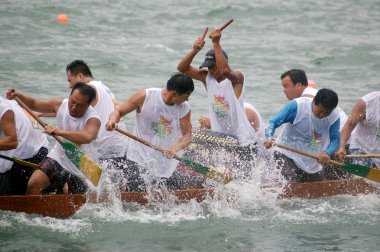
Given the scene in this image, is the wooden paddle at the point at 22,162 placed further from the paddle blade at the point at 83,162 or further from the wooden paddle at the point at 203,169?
the wooden paddle at the point at 203,169

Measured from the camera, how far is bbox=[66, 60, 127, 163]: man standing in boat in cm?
909

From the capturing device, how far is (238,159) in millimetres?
9750

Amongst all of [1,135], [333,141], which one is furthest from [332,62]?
[1,135]

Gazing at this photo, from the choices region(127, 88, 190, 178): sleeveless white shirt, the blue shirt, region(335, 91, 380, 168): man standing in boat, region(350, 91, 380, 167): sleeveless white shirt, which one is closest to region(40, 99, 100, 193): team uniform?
region(127, 88, 190, 178): sleeveless white shirt

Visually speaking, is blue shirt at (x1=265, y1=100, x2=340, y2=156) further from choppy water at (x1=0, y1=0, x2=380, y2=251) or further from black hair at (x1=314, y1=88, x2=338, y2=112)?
choppy water at (x1=0, y1=0, x2=380, y2=251)

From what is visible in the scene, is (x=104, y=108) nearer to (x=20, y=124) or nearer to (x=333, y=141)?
(x=20, y=124)

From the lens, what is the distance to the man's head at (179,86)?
8.61m

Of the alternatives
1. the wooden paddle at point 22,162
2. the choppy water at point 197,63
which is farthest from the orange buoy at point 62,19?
the wooden paddle at point 22,162

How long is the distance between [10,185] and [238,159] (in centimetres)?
274

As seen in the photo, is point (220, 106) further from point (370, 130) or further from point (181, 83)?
point (370, 130)

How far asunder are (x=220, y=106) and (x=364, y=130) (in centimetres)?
183

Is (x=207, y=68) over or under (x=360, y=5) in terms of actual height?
under

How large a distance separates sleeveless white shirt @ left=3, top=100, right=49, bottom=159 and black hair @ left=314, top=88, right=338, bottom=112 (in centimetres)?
311

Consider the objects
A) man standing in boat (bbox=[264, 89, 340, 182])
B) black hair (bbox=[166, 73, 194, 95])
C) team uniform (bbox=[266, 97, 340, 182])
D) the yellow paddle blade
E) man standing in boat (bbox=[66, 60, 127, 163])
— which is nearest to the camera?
the yellow paddle blade
